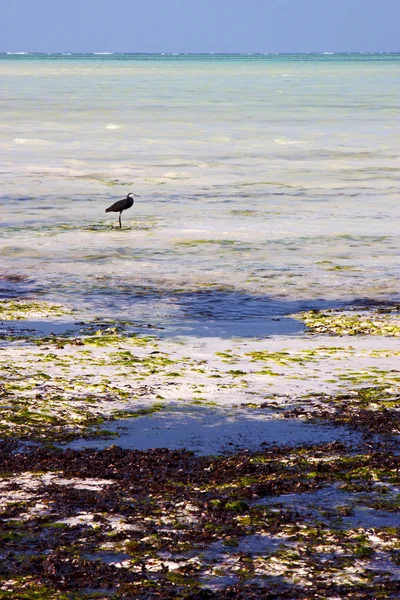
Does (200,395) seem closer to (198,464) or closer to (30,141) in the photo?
(198,464)

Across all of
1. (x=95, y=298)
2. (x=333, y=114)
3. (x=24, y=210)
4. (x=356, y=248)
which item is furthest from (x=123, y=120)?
(x=95, y=298)

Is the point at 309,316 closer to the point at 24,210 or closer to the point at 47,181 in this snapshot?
the point at 24,210

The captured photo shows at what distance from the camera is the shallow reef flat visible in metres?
5.42

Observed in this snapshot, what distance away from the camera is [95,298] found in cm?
1352

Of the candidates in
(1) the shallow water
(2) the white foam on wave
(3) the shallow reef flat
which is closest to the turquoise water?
(2) the white foam on wave

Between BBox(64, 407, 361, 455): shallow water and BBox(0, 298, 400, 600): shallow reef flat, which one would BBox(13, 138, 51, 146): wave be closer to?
BBox(0, 298, 400, 600): shallow reef flat

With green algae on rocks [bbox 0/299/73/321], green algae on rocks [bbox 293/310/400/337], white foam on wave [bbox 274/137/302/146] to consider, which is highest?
white foam on wave [bbox 274/137/302/146]

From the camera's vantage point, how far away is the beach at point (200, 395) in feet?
18.4

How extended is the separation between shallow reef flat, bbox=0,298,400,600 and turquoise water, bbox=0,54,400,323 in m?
2.31

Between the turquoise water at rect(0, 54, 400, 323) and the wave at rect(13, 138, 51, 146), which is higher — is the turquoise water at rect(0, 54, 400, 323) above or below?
below

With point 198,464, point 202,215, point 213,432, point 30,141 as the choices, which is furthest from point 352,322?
point 30,141

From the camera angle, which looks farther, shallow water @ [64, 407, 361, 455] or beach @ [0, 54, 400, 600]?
shallow water @ [64, 407, 361, 455]

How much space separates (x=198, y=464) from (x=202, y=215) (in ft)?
48.5

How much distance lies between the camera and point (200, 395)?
352 inches
